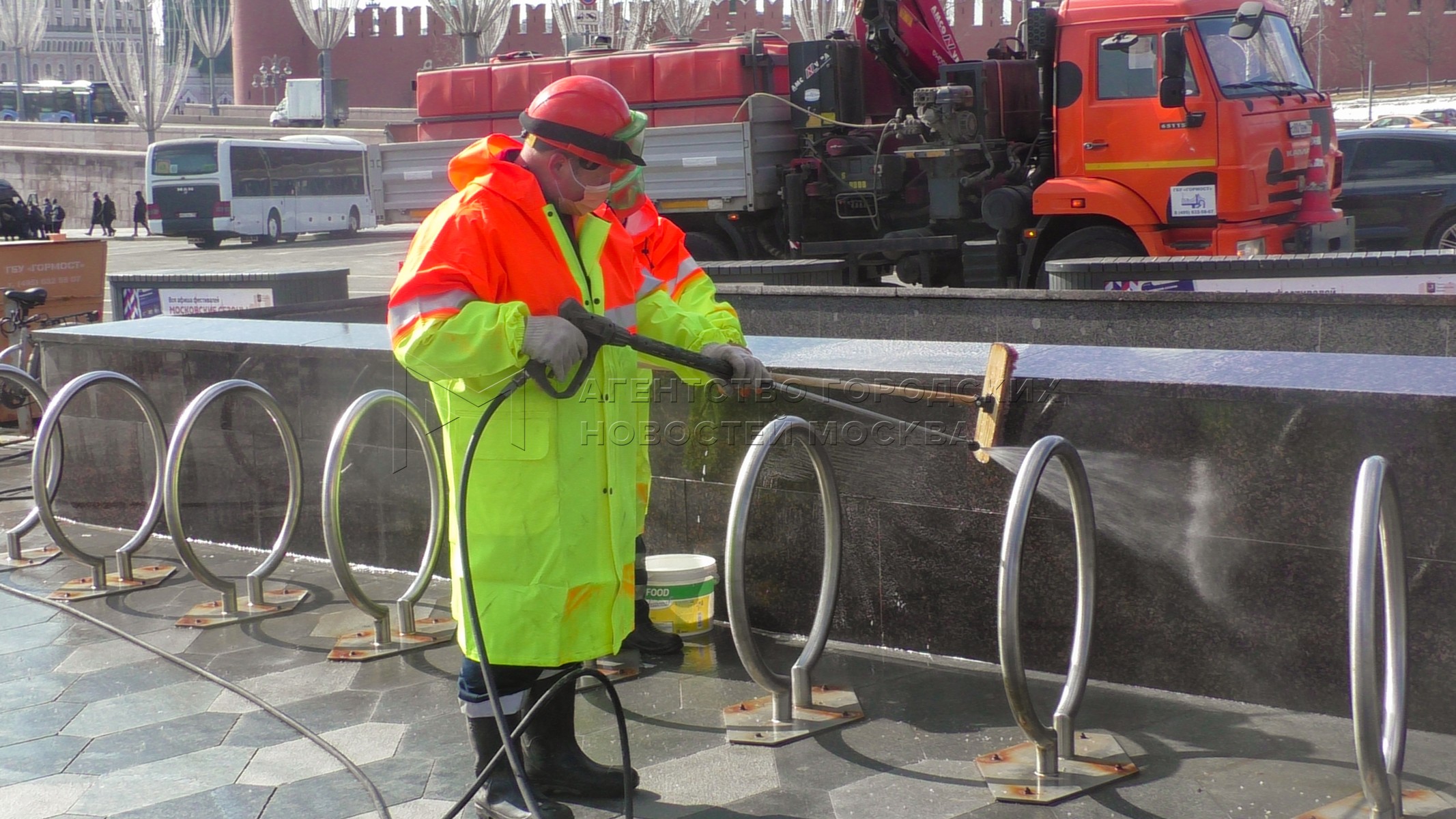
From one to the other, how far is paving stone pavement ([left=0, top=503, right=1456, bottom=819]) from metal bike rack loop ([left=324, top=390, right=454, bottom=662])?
0.32 ft

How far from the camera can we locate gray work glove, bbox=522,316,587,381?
3.17m

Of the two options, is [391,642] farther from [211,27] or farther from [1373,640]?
[211,27]

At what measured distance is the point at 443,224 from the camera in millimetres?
3320

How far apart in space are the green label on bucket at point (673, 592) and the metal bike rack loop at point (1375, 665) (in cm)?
218

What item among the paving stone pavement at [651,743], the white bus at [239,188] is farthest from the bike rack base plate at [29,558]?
the white bus at [239,188]

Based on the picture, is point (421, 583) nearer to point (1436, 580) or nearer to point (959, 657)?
point (959, 657)

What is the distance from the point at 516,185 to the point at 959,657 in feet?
7.23

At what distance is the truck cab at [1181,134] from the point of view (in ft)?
34.6

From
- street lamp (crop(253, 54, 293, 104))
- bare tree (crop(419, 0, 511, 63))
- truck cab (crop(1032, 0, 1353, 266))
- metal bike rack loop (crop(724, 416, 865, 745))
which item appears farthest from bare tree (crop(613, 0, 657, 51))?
metal bike rack loop (crop(724, 416, 865, 745))

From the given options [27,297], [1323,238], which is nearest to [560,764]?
[27,297]

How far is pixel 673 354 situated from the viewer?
3.61 metres

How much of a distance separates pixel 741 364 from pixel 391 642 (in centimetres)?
202

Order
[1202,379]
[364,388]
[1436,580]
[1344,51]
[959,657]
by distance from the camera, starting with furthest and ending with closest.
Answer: [1344,51] → [364,388] → [959,657] → [1202,379] → [1436,580]

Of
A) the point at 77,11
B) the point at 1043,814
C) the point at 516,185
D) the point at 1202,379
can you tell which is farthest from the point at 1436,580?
the point at 77,11
